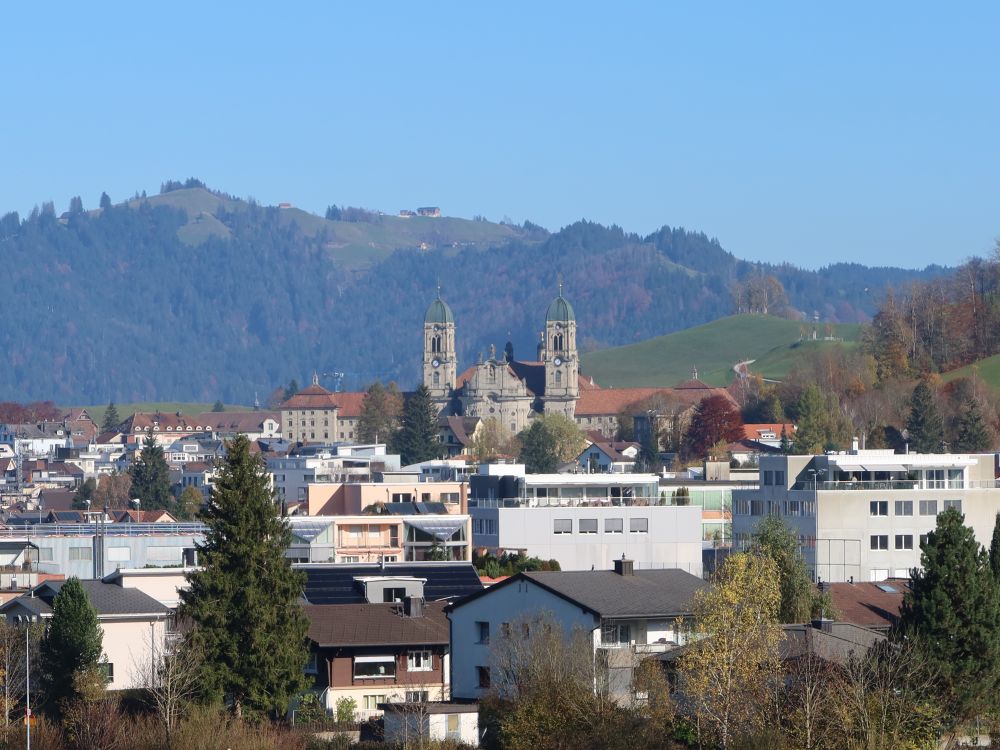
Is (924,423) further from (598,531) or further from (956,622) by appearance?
(956,622)

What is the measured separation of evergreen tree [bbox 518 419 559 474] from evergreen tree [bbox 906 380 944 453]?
24.8 meters

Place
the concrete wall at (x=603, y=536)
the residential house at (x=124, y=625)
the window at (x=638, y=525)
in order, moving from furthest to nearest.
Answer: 1. the window at (x=638, y=525)
2. the concrete wall at (x=603, y=536)
3. the residential house at (x=124, y=625)

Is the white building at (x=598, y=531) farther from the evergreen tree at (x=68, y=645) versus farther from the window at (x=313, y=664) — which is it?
the evergreen tree at (x=68, y=645)

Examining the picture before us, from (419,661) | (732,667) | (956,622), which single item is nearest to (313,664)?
(419,661)

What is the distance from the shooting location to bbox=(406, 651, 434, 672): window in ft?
143

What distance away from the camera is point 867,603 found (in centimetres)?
4884

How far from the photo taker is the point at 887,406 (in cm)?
14350

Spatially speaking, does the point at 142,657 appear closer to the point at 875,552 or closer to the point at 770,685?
the point at 770,685

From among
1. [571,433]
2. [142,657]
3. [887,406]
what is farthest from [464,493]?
[571,433]

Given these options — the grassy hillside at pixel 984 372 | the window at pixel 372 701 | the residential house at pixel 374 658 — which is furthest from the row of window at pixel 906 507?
the grassy hillside at pixel 984 372

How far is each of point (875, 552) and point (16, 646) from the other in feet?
101

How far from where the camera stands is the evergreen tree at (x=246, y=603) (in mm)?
39844

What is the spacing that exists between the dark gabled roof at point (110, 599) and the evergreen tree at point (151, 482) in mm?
76765

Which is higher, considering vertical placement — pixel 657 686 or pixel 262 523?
pixel 262 523
